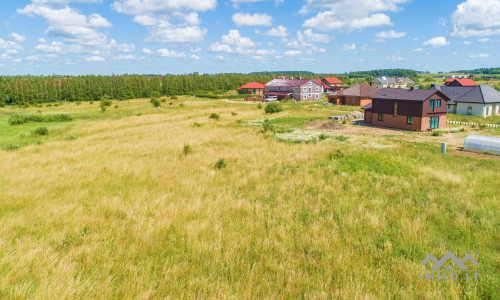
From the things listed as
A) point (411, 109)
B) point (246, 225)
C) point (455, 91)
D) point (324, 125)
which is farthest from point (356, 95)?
point (246, 225)

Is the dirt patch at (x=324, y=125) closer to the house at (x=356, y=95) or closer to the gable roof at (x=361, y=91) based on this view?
the house at (x=356, y=95)

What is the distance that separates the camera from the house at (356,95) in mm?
64575

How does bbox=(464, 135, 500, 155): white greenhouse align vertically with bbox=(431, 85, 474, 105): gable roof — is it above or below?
below

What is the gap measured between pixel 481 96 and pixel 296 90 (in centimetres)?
4659

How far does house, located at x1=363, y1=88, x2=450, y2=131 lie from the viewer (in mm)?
33037

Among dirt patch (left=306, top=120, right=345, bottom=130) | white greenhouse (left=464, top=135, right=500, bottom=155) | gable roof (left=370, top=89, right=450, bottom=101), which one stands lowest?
white greenhouse (left=464, top=135, right=500, bottom=155)

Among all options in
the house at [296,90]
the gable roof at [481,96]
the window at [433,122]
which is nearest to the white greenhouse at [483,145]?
the window at [433,122]

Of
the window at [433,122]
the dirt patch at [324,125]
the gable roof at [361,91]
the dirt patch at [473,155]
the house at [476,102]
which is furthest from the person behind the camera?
the gable roof at [361,91]

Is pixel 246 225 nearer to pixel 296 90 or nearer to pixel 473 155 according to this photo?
pixel 473 155

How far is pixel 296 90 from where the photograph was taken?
83.3 meters

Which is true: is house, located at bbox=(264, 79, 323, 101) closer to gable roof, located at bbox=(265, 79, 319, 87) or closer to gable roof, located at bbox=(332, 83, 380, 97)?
gable roof, located at bbox=(265, 79, 319, 87)

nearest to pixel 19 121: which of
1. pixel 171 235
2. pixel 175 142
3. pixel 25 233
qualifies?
pixel 175 142

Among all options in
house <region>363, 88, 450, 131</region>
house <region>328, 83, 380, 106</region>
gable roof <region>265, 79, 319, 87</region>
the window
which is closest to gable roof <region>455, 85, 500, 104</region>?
house <region>363, 88, 450, 131</region>

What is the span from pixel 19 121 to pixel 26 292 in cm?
4989
